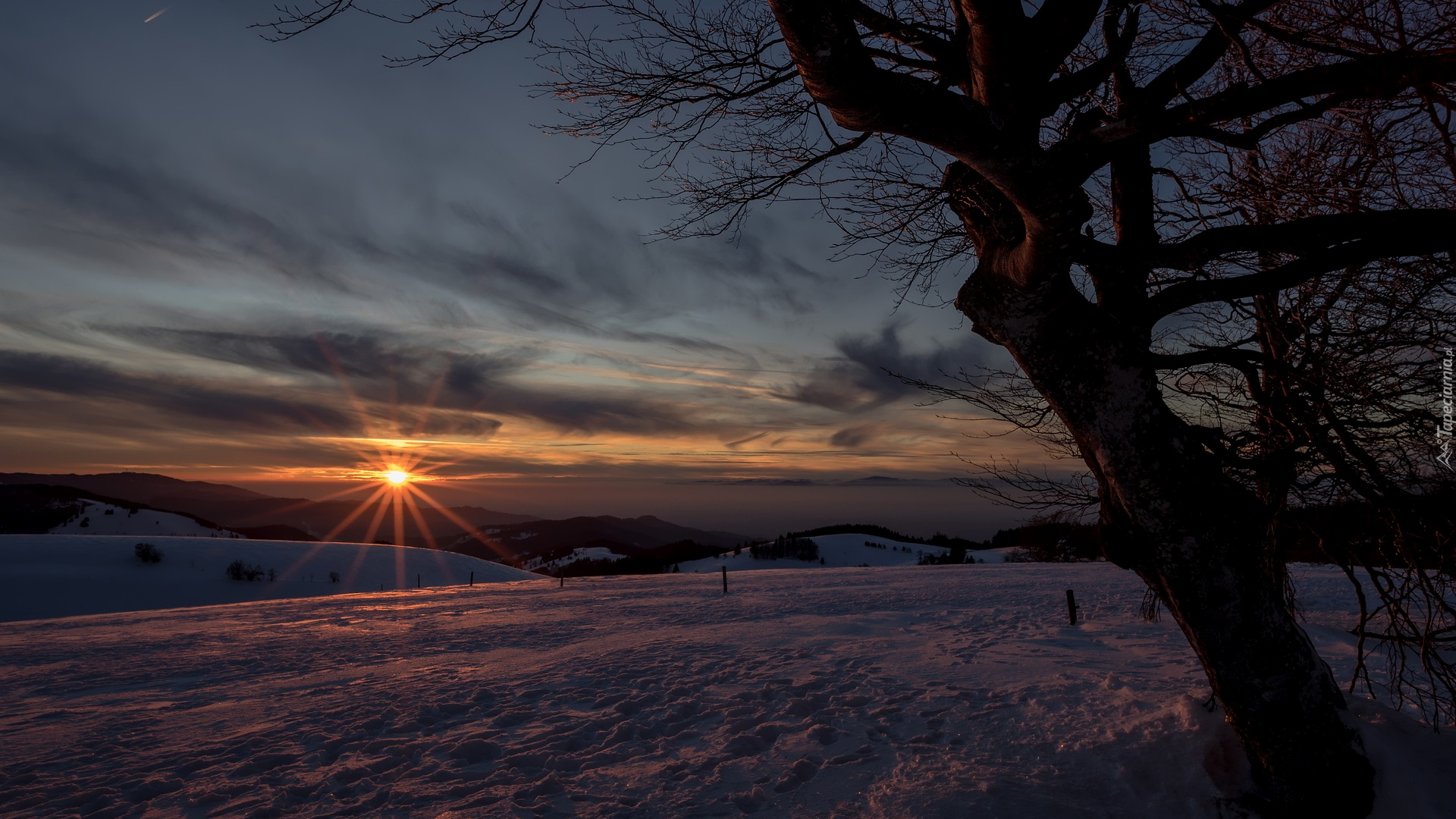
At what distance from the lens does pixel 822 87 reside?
2889 millimetres

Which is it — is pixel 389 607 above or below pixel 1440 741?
below

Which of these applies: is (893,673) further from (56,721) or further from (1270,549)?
(56,721)

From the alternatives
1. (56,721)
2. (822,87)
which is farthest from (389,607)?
(822,87)

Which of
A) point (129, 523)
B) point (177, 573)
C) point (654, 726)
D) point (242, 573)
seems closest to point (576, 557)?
point (242, 573)

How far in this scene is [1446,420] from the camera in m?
4.03

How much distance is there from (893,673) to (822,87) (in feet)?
24.6

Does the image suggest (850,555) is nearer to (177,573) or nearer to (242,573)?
(242,573)

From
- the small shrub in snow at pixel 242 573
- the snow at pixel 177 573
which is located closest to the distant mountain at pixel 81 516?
the snow at pixel 177 573

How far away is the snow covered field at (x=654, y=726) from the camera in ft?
14.3

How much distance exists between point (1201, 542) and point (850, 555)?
75.2 meters

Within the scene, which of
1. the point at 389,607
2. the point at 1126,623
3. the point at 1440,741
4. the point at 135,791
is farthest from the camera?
the point at 389,607

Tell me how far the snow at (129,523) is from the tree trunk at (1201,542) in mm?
73348

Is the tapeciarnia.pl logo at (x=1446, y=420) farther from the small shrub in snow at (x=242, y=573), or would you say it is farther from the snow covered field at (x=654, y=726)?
the small shrub in snow at (x=242, y=573)

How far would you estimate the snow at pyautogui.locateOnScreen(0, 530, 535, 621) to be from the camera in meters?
31.4
